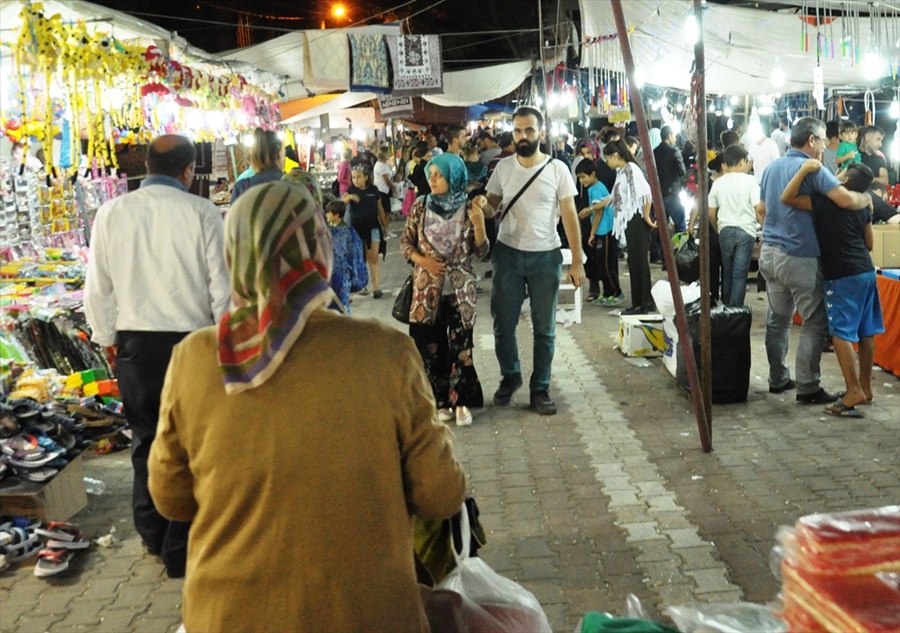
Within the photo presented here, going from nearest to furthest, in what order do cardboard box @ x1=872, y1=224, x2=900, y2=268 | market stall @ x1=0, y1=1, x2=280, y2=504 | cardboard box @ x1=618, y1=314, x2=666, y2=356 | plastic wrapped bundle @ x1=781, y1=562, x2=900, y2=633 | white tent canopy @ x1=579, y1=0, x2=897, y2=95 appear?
1. plastic wrapped bundle @ x1=781, y1=562, x2=900, y2=633
2. market stall @ x1=0, y1=1, x2=280, y2=504
3. cardboard box @ x1=872, y1=224, x2=900, y2=268
4. cardboard box @ x1=618, y1=314, x2=666, y2=356
5. white tent canopy @ x1=579, y1=0, x2=897, y2=95

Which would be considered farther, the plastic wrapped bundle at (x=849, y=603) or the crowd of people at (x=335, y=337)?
the crowd of people at (x=335, y=337)

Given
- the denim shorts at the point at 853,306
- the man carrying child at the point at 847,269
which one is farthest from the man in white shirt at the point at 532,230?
the denim shorts at the point at 853,306

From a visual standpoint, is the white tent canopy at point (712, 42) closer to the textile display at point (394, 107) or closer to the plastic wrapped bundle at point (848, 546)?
the textile display at point (394, 107)

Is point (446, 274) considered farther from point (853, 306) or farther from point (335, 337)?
point (335, 337)

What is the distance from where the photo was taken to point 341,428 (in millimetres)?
2076

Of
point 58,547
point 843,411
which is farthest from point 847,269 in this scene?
point 58,547

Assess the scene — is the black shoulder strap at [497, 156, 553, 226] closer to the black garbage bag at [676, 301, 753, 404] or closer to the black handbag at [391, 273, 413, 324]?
the black handbag at [391, 273, 413, 324]

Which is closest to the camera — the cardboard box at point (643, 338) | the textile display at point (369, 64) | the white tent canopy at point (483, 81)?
the cardboard box at point (643, 338)

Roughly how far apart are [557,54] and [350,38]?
3369 mm

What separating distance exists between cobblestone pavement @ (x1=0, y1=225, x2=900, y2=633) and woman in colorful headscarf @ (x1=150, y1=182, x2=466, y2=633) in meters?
2.08

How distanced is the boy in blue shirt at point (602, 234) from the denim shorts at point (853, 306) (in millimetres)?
4717

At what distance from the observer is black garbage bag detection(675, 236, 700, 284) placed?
31.0 ft

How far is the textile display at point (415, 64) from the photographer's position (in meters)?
13.4

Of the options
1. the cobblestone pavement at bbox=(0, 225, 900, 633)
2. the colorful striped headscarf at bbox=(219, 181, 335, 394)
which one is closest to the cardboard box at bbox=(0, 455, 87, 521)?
the cobblestone pavement at bbox=(0, 225, 900, 633)
